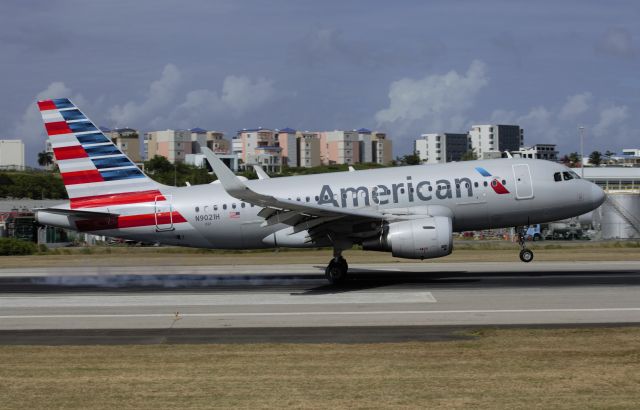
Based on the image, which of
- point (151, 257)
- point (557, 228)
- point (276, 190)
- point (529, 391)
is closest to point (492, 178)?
point (276, 190)

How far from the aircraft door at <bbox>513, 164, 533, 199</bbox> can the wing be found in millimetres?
5544

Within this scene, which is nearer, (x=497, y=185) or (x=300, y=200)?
(x=497, y=185)

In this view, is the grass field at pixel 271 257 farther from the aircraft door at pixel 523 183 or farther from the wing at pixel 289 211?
the wing at pixel 289 211

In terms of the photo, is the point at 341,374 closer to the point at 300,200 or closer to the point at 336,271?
the point at 336,271

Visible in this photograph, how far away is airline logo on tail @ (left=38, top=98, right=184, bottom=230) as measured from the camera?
3278 cm

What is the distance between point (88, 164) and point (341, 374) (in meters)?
21.1

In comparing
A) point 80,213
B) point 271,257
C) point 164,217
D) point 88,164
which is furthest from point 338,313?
point 271,257

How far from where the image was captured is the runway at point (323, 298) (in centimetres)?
2189

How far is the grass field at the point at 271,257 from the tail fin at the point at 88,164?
39.7ft

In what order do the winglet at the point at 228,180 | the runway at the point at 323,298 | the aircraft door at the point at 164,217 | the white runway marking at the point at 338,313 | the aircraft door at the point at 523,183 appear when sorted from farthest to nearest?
the aircraft door at the point at 164,217 → the aircraft door at the point at 523,183 → the winglet at the point at 228,180 → the white runway marking at the point at 338,313 → the runway at the point at 323,298

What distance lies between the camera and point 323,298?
88.6 ft

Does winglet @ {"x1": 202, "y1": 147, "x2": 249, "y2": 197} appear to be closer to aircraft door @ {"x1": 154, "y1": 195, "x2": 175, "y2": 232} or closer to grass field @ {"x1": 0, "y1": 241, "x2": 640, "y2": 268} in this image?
aircraft door @ {"x1": 154, "y1": 195, "x2": 175, "y2": 232}

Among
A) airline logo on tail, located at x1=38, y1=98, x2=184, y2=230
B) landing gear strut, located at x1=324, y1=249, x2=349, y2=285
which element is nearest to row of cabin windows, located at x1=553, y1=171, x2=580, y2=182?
landing gear strut, located at x1=324, y1=249, x2=349, y2=285

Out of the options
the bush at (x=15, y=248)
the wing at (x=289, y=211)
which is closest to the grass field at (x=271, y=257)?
the bush at (x=15, y=248)
